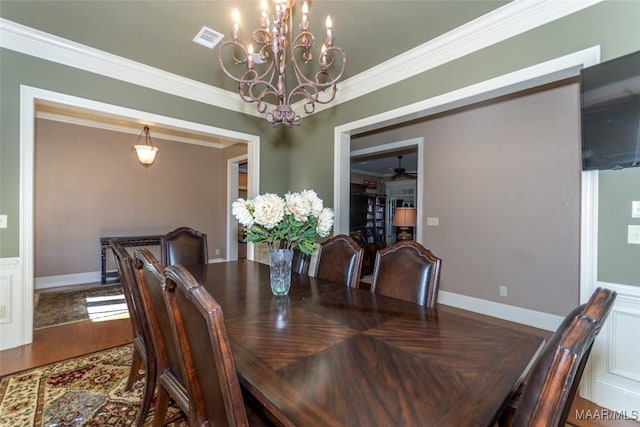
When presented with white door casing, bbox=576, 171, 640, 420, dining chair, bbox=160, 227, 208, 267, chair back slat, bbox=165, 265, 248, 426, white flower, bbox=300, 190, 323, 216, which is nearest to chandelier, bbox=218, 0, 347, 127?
white flower, bbox=300, 190, 323, 216

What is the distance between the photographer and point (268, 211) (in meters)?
1.46

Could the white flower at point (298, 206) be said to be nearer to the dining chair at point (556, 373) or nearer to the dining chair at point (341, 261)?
the dining chair at point (341, 261)

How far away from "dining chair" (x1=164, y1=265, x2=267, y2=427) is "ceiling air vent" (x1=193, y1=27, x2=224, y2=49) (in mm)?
2333

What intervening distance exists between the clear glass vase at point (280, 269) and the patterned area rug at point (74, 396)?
0.96 m

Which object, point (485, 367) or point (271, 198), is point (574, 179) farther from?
point (271, 198)

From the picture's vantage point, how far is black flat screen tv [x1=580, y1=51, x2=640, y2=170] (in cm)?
158

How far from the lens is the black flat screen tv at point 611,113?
1584 millimetres

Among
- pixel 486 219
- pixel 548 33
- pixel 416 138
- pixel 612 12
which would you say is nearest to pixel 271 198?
pixel 548 33

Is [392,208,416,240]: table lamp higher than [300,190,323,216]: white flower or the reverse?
the reverse

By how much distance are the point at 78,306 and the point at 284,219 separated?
366 cm

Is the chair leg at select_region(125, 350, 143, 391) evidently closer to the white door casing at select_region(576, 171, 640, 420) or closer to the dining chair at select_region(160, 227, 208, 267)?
the dining chair at select_region(160, 227, 208, 267)

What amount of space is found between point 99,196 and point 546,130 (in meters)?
6.41

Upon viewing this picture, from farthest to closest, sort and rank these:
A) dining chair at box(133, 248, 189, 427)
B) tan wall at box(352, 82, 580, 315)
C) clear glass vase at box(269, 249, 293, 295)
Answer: tan wall at box(352, 82, 580, 315)
clear glass vase at box(269, 249, 293, 295)
dining chair at box(133, 248, 189, 427)

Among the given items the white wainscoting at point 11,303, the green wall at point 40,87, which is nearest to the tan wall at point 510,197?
the green wall at point 40,87
